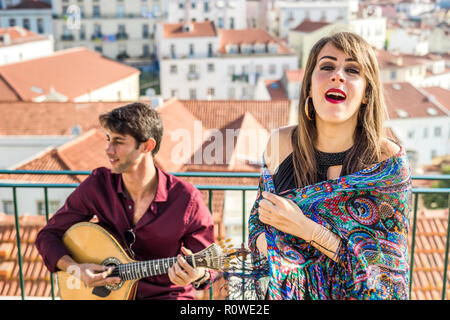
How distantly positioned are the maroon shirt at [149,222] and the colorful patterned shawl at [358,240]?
2.64 ft

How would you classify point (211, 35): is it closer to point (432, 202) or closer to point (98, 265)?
point (432, 202)

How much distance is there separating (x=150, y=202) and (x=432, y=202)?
78.0 feet

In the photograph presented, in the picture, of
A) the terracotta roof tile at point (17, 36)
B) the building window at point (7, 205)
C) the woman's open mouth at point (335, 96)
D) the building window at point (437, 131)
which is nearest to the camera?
the woman's open mouth at point (335, 96)

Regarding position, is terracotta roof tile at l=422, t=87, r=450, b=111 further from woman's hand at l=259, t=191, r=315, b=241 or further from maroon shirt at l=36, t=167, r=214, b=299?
woman's hand at l=259, t=191, r=315, b=241

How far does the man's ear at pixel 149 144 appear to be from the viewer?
316 centimetres

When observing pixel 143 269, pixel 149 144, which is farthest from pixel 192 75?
pixel 143 269

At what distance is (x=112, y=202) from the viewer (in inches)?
124

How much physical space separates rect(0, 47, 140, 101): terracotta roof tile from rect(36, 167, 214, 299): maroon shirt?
2663 centimetres

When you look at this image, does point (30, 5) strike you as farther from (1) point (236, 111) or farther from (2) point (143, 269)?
(2) point (143, 269)

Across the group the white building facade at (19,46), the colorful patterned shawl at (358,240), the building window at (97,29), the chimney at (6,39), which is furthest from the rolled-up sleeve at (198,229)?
the building window at (97,29)

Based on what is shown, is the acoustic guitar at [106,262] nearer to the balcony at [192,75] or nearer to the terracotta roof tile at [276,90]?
the terracotta roof tile at [276,90]

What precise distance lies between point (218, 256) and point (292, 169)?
62 cm

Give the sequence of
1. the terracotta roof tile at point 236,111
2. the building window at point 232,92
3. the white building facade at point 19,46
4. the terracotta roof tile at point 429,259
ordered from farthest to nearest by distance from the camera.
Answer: the building window at point 232,92
the white building facade at point 19,46
the terracotta roof tile at point 236,111
the terracotta roof tile at point 429,259
